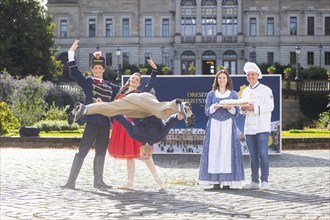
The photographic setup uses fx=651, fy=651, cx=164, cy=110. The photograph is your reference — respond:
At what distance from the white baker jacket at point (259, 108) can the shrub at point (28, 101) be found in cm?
1796

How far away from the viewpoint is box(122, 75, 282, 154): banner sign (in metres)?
15.9

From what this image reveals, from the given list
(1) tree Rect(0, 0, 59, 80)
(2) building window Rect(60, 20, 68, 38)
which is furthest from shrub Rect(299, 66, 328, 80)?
(2) building window Rect(60, 20, 68, 38)

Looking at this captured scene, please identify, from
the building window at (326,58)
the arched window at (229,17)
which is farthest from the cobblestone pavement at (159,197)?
the building window at (326,58)

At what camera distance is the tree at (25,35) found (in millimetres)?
45344

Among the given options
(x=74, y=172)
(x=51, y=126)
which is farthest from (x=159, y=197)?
(x=51, y=126)

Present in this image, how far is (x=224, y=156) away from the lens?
10109 millimetres

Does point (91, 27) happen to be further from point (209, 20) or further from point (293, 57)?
point (293, 57)

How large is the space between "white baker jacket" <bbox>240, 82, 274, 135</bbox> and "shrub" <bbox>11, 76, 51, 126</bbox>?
17961mm

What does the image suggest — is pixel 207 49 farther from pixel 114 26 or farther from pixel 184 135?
pixel 184 135

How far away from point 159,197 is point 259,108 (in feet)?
6.94

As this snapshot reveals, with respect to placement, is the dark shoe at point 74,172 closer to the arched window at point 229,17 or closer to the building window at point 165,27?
the arched window at point 229,17

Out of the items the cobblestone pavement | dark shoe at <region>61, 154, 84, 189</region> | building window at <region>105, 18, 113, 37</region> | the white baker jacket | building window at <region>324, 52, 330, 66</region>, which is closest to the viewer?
the cobblestone pavement

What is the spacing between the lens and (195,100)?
16094 millimetres

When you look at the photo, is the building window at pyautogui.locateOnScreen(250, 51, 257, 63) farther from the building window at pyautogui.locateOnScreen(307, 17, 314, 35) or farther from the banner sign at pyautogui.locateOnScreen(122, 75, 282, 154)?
the banner sign at pyautogui.locateOnScreen(122, 75, 282, 154)
